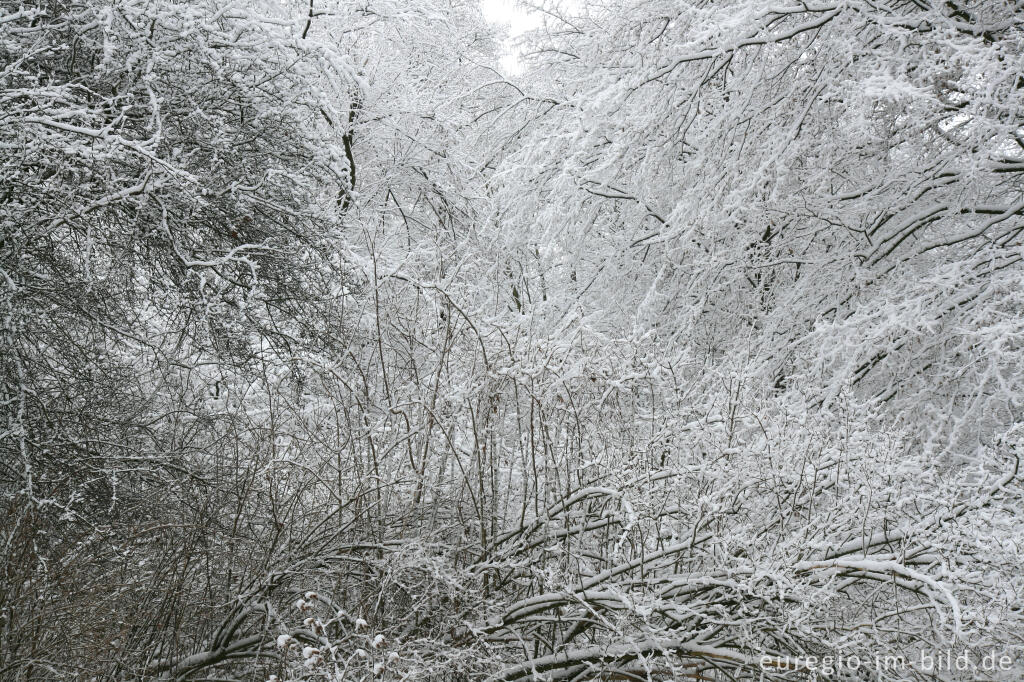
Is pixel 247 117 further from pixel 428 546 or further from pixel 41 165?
pixel 428 546

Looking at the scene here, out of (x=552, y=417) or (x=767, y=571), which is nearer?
(x=767, y=571)

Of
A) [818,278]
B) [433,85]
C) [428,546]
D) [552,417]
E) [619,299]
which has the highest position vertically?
[433,85]

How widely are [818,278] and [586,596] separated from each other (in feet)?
14.1

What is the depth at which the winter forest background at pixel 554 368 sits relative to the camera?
11.1 feet

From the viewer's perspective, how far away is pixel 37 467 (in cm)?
522

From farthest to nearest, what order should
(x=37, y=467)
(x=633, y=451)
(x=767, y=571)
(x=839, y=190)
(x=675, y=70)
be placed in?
(x=839, y=190) < (x=675, y=70) < (x=37, y=467) < (x=633, y=451) < (x=767, y=571)

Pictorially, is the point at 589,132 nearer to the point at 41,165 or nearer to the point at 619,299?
the point at 619,299

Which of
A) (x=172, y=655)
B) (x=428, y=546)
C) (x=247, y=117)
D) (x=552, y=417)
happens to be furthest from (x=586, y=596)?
(x=247, y=117)

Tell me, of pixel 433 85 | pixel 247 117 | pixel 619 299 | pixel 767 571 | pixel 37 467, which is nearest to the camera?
pixel 767 571

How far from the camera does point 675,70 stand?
6.56m

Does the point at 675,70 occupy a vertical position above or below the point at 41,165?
above

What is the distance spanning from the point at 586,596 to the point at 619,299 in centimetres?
547

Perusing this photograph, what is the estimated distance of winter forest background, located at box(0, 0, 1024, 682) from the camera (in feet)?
11.1

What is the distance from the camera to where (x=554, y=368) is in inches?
173
